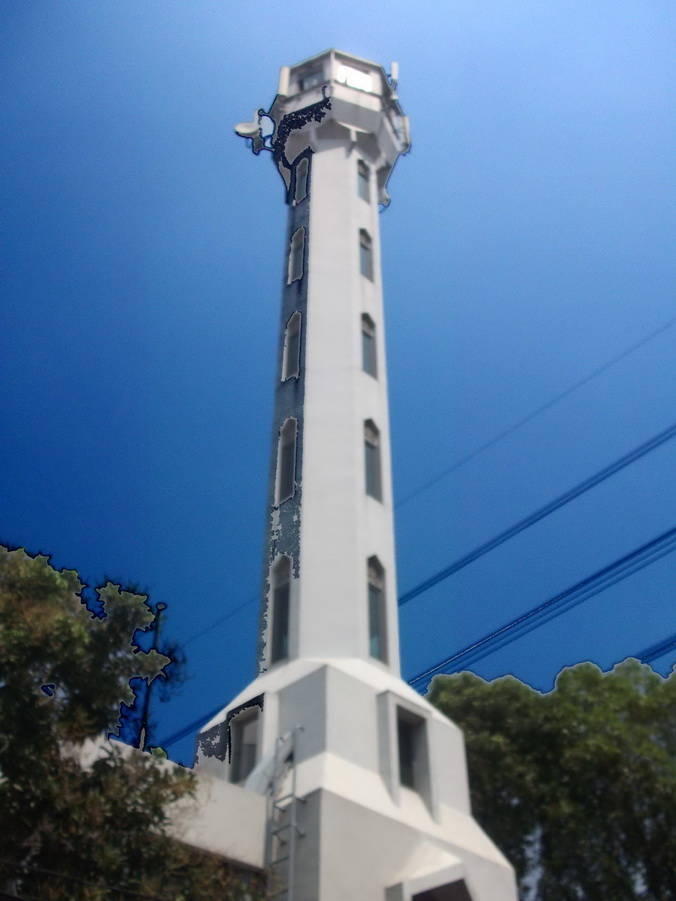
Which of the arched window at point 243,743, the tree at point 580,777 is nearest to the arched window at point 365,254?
the tree at point 580,777

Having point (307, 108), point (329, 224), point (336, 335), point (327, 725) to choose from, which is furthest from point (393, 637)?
point (307, 108)

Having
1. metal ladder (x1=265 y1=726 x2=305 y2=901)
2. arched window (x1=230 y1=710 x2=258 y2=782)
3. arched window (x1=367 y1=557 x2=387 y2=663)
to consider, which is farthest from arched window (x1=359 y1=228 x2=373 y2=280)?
metal ladder (x1=265 y1=726 x2=305 y2=901)

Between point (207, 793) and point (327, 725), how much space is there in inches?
93.5

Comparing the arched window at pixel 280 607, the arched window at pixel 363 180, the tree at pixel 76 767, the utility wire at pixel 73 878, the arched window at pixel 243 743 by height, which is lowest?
the utility wire at pixel 73 878

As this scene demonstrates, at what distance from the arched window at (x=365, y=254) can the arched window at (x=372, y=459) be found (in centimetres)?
565

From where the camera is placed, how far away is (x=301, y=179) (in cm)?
2873

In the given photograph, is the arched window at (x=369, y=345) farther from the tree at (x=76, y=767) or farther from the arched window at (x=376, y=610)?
the tree at (x=76, y=767)

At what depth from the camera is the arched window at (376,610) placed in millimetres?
18641

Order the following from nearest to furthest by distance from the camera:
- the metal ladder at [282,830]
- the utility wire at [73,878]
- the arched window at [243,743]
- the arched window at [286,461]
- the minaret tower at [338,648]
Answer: the utility wire at [73,878] < the metal ladder at [282,830] < the minaret tower at [338,648] < the arched window at [243,743] < the arched window at [286,461]

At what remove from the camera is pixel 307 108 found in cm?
2955

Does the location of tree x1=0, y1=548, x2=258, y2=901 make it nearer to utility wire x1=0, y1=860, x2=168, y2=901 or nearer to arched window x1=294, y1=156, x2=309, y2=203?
utility wire x1=0, y1=860, x2=168, y2=901

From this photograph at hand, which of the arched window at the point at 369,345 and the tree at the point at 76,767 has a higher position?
the arched window at the point at 369,345

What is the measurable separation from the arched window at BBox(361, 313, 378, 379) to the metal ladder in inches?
409

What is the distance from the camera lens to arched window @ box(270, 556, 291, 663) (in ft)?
60.5
